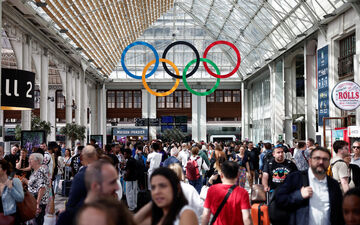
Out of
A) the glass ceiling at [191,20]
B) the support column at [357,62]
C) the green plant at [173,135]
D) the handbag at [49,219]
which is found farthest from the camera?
the green plant at [173,135]

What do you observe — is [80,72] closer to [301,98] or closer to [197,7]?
[197,7]

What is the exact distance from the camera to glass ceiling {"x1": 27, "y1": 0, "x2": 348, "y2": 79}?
26.6m

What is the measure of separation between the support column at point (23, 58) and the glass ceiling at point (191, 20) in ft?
6.27

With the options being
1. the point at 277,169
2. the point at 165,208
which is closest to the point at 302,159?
→ the point at 277,169

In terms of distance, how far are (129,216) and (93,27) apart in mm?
31754

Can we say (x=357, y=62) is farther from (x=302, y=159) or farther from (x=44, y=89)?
(x=44, y=89)

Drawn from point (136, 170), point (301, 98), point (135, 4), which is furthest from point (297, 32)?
point (136, 170)

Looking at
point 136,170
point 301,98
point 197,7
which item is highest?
point 197,7

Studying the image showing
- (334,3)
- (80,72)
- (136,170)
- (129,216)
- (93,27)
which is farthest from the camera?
(80,72)

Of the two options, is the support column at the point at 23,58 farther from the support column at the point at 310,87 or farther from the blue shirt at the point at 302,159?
the support column at the point at 310,87

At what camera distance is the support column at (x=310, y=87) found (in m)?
29.6

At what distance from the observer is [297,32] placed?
30.4 meters

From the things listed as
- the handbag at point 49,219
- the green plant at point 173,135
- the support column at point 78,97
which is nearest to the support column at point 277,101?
the green plant at point 173,135

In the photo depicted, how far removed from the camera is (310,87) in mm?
30109
